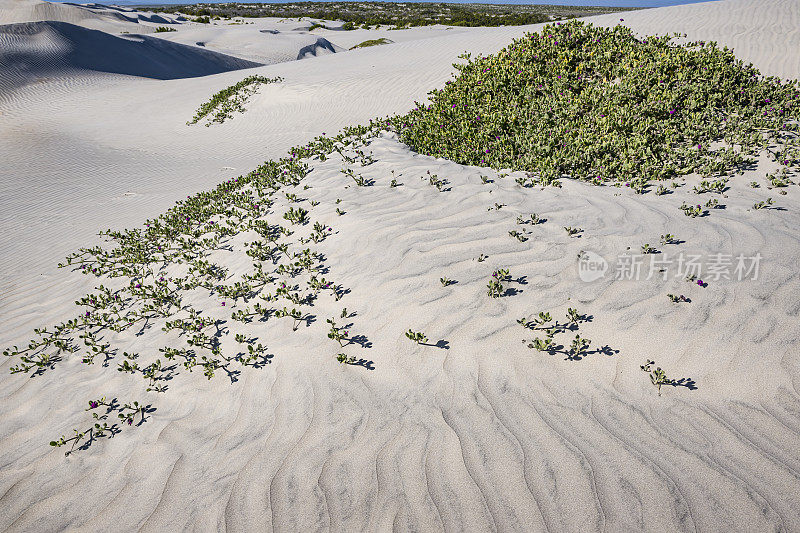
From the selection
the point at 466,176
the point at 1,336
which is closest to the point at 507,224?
the point at 466,176

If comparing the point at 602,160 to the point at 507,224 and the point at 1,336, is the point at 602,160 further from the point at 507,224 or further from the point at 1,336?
the point at 1,336

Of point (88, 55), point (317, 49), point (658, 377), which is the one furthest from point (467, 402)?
point (317, 49)

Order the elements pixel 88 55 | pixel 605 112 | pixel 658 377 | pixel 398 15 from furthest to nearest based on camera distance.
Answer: pixel 398 15, pixel 88 55, pixel 605 112, pixel 658 377

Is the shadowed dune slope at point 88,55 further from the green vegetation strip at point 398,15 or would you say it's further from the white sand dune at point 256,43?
the green vegetation strip at point 398,15

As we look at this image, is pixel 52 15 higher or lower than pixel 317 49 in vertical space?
higher

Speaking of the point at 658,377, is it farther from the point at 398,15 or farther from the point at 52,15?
the point at 398,15

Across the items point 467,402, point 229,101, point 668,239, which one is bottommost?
point 467,402
